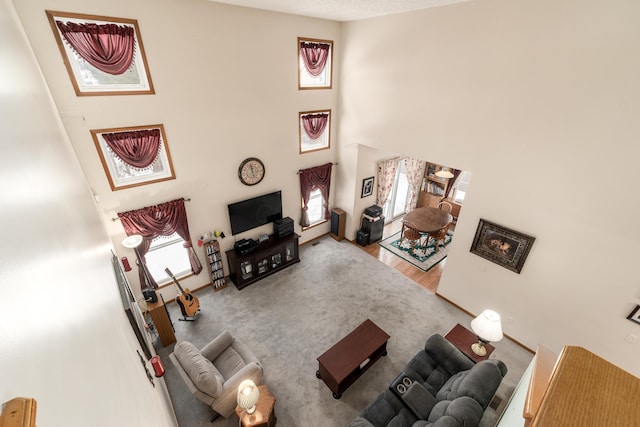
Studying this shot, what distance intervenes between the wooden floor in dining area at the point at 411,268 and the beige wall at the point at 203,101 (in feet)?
9.11

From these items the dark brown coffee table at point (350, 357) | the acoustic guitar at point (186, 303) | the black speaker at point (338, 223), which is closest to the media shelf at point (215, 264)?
the acoustic guitar at point (186, 303)

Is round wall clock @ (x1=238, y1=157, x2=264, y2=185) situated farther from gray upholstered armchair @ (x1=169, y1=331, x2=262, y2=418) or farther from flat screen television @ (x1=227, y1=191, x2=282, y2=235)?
gray upholstered armchair @ (x1=169, y1=331, x2=262, y2=418)

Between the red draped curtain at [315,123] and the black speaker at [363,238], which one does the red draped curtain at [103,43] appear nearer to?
the red draped curtain at [315,123]

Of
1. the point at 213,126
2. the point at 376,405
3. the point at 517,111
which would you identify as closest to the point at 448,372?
the point at 376,405

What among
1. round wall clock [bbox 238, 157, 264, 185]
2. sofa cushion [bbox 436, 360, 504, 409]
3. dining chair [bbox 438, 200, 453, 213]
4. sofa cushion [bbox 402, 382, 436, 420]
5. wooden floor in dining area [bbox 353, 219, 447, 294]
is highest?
round wall clock [bbox 238, 157, 264, 185]

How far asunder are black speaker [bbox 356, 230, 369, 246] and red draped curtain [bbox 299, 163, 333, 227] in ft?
4.16

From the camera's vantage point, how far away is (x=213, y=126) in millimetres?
4668

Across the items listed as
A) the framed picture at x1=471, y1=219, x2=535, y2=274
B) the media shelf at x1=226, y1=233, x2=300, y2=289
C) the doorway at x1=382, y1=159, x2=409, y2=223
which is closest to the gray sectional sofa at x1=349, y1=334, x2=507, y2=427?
the framed picture at x1=471, y1=219, x2=535, y2=274

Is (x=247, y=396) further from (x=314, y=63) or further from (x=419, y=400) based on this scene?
(x=314, y=63)

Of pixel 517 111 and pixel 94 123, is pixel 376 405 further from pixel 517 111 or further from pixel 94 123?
pixel 94 123

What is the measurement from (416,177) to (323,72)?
4228 millimetres

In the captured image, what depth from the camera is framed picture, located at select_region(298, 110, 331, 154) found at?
5.87 m

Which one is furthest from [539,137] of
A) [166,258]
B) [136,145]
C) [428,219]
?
[166,258]

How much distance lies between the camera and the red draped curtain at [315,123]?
587 centimetres
